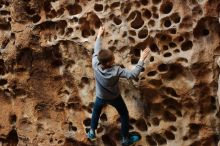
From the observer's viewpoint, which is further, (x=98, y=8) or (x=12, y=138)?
(x=12, y=138)

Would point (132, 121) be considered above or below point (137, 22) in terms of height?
below

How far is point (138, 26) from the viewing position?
3852mm

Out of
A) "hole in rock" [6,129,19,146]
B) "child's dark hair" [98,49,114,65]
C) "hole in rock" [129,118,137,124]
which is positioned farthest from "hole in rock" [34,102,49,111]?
"child's dark hair" [98,49,114,65]

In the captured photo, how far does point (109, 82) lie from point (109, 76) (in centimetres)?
6

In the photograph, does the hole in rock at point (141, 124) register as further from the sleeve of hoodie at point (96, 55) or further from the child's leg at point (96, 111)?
the sleeve of hoodie at point (96, 55)

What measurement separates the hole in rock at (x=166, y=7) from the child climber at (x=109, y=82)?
0.35 m

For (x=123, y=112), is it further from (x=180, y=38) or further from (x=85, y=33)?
(x=85, y=33)

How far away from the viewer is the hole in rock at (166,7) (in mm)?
3715

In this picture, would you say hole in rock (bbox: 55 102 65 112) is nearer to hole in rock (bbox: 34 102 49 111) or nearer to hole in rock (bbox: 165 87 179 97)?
hole in rock (bbox: 34 102 49 111)

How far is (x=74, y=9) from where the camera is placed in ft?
13.5

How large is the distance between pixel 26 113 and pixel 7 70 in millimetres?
383

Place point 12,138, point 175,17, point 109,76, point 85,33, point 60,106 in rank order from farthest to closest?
point 12,138 → point 60,106 → point 85,33 → point 175,17 → point 109,76

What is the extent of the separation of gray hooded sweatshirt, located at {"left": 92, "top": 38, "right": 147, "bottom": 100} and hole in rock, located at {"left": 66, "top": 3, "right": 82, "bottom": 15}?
22.2 inches

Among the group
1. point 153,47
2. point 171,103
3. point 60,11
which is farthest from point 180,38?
point 60,11
